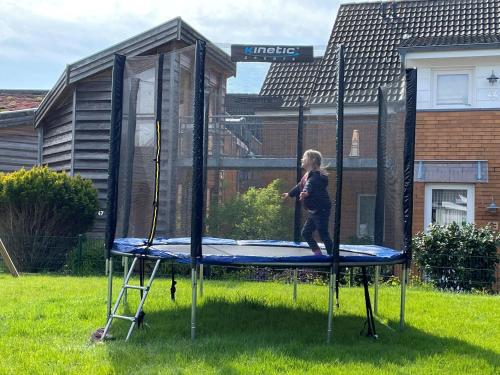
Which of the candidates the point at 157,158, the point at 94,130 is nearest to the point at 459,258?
the point at 157,158

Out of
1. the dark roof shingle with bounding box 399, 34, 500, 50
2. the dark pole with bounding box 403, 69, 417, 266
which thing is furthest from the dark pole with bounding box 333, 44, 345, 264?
the dark roof shingle with bounding box 399, 34, 500, 50

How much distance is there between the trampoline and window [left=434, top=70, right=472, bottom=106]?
5798 mm

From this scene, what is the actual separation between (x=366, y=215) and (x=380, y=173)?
53 centimetres

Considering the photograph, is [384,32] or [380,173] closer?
[380,173]

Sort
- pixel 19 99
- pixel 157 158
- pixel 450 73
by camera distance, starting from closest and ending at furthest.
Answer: pixel 157 158
pixel 450 73
pixel 19 99

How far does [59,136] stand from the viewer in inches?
553

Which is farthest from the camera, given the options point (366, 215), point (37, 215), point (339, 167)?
point (37, 215)

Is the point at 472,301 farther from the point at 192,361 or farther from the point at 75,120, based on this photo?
the point at 75,120

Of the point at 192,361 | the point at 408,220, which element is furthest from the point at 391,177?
the point at 192,361

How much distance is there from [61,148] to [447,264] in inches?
317

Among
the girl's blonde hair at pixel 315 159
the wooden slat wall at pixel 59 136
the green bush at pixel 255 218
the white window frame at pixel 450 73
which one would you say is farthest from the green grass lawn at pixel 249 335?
the wooden slat wall at pixel 59 136

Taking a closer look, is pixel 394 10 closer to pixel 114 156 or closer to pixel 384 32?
pixel 384 32

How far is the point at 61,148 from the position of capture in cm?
1388

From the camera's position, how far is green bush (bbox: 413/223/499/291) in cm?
998
